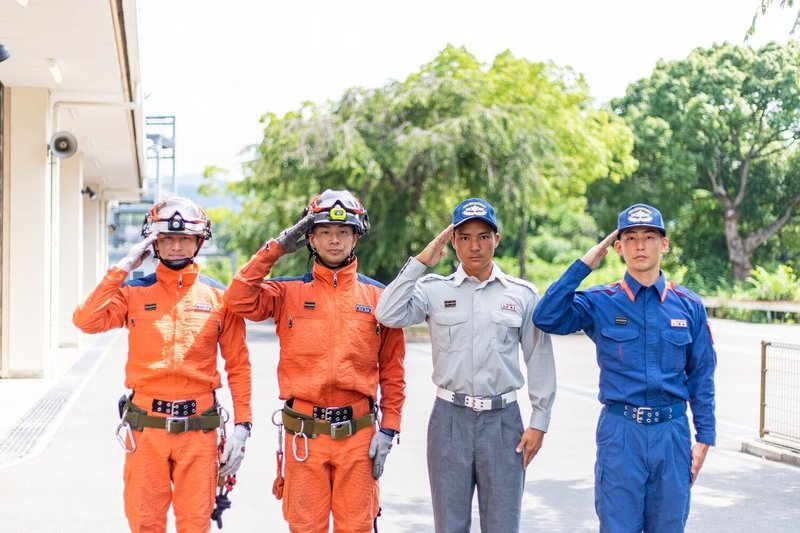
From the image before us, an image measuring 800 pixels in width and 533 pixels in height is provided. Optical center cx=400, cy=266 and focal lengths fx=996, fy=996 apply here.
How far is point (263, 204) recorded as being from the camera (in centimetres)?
3462

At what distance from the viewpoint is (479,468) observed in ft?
15.3

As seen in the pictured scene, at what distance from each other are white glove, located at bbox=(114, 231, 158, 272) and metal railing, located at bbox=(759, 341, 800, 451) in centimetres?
703

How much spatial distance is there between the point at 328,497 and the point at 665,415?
160 cm

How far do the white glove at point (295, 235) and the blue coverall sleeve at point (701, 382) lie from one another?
6.19 ft

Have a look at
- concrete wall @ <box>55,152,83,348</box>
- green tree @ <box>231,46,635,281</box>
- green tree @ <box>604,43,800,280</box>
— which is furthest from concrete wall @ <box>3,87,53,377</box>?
green tree @ <box>604,43,800,280</box>

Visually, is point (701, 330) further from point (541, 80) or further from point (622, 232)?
point (541, 80)

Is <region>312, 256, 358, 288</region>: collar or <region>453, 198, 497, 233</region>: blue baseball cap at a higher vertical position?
<region>453, 198, 497, 233</region>: blue baseball cap

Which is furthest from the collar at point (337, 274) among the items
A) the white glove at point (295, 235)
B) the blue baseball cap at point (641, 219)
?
the blue baseball cap at point (641, 219)

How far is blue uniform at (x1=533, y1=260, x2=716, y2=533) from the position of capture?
453 centimetres

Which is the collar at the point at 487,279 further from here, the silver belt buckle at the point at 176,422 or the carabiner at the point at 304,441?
the silver belt buckle at the point at 176,422

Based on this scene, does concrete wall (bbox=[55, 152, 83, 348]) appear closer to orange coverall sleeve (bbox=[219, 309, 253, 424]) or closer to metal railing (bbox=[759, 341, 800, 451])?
metal railing (bbox=[759, 341, 800, 451])

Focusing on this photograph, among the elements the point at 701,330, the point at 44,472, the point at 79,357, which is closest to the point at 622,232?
the point at 701,330

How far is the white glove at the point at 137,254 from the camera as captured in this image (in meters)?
4.73

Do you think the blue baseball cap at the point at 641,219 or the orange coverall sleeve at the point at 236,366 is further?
the orange coverall sleeve at the point at 236,366
